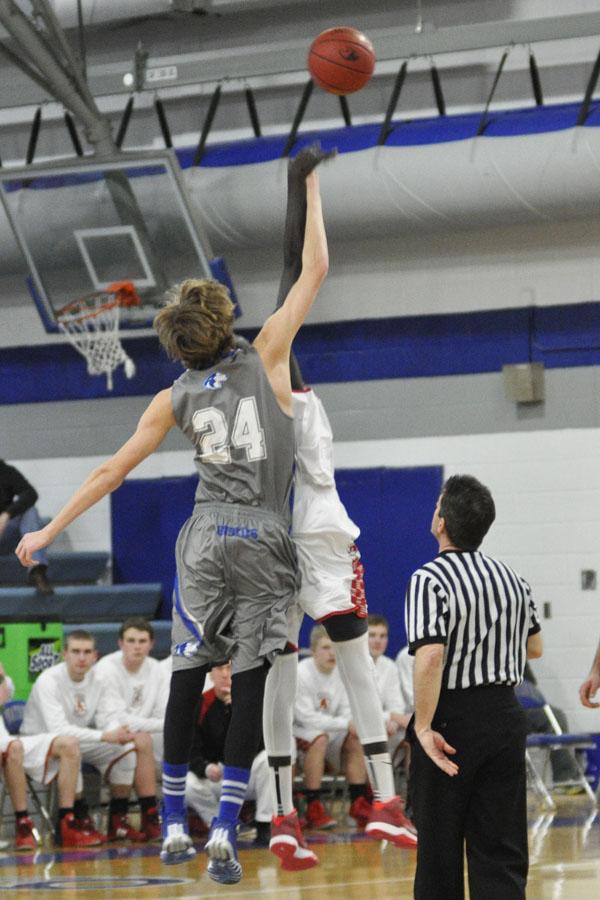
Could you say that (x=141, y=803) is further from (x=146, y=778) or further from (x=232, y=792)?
(x=232, y=792)

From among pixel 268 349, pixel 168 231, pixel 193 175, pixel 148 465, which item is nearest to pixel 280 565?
pixel 268 349

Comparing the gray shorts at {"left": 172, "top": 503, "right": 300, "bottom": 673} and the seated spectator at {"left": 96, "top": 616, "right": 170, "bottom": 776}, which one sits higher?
the gray shorts at {"left": 172, "top": 503, "right": 300, "bottom": 673}

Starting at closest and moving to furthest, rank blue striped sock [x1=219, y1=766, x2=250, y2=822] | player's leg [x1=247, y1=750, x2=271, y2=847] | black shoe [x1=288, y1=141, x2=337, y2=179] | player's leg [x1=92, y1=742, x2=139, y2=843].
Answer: blue striped sock [x1=219, y1=766, x2=250, y2=822], black shoe [x1=288, y1=141, x2=337, y2=179], player's leg [x1=247, y1=750, x2=271, y2=847], player's leg [x1=92, y1=742, x2=139, y2=843]

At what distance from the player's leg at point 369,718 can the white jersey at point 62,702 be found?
5514 mm

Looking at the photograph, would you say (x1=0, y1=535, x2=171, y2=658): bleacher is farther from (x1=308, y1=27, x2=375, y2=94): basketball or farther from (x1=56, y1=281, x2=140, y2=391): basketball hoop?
(x1=308, y1=27, x2=375, y2=94): basketball

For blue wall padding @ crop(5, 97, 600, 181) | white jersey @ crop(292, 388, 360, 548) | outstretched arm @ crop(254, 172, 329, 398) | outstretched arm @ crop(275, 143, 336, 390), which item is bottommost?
white jersey @ crop(292, 388, 360, 548)

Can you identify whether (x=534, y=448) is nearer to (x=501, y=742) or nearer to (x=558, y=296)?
(x=558, y=296)

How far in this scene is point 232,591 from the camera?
5.49 metres

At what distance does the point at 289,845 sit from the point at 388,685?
6.25 metres

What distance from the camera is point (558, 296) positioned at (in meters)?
13.6

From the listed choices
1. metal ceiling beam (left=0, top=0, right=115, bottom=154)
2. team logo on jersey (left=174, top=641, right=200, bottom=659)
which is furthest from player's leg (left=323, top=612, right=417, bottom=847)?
Result: metal ceiling beam (left=0, top=0, right=115, bottom=154)

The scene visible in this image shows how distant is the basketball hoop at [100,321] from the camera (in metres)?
12.8

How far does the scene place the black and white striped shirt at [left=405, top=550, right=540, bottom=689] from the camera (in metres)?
5.04

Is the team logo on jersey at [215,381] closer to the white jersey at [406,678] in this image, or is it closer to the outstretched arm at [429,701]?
the outstretched arm at [429,701]
